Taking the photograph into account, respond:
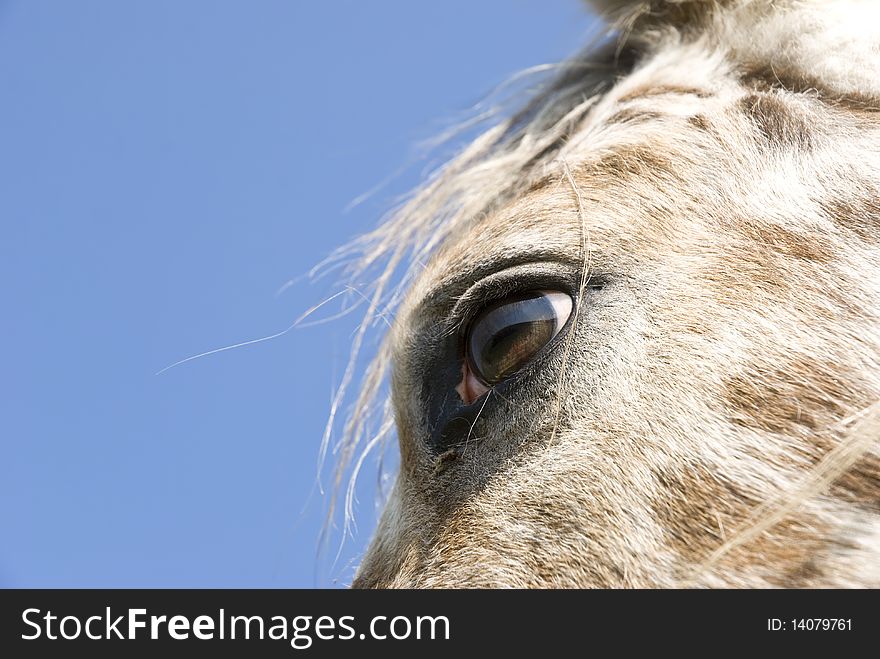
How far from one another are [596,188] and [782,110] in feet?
1.33

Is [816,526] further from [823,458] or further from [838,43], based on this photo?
[838,43]

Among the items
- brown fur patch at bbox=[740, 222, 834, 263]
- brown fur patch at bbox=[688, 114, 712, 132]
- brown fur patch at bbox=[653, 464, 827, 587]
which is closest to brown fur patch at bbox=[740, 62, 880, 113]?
brown fur patch at bbox=[688, 114, 712, 132]

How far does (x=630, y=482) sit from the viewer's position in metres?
1.36

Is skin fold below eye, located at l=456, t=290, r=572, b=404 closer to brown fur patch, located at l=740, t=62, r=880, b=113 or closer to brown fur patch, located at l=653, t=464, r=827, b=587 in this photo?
brown fur patch, located at l=653, t=464, r=827, b=587

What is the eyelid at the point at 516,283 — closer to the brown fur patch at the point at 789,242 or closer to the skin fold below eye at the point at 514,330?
the skin fold below eye at the point at 514,330

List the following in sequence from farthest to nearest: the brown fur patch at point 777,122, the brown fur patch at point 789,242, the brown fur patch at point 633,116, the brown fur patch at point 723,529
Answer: the brown fur patch at point 633,116 < the brown fur patch at point 777,122 < the brown fur patch at point 789,242 < the brown fur patch at point 723,529

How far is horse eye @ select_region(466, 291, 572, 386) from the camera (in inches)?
61.8

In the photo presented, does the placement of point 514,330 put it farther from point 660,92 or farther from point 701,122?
point 660,92

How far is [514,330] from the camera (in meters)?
1.58

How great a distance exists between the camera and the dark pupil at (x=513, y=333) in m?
1.57

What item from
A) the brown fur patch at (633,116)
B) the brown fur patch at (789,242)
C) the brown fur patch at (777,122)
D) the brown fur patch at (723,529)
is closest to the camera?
the brown fur patch at (723,529)

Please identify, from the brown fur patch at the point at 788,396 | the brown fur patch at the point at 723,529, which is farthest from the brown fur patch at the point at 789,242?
the brown fur patch at the point at 723,529

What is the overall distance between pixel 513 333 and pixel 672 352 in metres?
0.29
